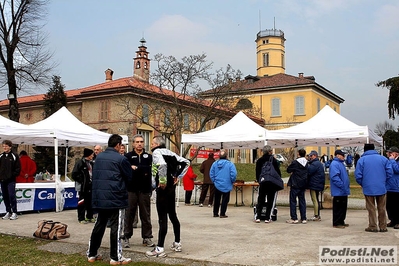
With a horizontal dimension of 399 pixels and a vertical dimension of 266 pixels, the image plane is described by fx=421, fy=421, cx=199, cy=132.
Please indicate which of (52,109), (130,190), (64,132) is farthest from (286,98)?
(130,190)

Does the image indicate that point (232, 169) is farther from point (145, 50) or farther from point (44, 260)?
point (145, 50)

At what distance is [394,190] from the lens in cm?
902

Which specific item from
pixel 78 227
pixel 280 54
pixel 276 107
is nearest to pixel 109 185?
pixel 78 227

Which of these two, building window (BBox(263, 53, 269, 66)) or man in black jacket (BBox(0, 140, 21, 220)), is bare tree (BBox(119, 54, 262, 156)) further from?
building window (BBox(263, 53, 269, 66))

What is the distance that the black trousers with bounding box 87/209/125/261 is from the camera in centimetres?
589

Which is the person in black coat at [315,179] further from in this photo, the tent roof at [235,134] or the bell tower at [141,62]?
the bell tower at [141,62]

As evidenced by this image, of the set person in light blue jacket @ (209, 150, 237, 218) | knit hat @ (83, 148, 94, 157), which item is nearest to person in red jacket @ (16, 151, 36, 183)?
knit hat @ (83, 148, 94, 157)

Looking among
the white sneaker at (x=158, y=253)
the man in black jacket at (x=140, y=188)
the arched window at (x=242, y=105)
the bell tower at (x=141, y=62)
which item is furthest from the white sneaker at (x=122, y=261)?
the bell tower at (x=141, y=62)

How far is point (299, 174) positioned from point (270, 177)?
74cm

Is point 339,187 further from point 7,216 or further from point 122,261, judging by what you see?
point 7,216

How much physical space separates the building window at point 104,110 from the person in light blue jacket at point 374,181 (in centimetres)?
3129

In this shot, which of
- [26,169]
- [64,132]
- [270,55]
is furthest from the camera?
[270,55]

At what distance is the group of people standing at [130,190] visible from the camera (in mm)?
5828

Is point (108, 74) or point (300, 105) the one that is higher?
point (108, 74)
